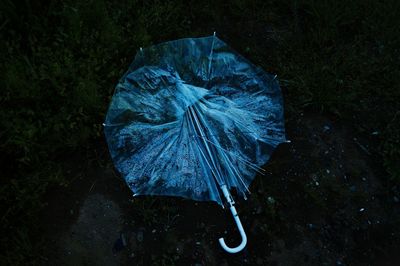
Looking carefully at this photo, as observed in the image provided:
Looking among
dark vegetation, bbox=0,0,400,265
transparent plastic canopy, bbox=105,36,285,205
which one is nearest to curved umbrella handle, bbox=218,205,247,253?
transparent plastic canopy, bbox=105,36,285,205

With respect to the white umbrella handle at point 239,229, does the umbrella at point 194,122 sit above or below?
above

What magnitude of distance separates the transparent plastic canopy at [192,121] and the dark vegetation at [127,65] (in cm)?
20

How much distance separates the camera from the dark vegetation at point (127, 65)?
87.4 inches

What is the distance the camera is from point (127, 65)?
2.63m

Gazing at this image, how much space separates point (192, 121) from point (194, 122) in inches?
0.6

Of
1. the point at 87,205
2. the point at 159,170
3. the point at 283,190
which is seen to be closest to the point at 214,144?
the point at 159,170

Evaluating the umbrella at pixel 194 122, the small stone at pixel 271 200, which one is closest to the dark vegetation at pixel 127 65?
the small stone at pixel 271 200

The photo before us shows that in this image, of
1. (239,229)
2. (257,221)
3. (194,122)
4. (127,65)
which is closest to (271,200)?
(257,221)

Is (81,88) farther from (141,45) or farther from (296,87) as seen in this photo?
(296,87)

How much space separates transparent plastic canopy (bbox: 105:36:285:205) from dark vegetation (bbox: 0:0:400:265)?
0.65ft

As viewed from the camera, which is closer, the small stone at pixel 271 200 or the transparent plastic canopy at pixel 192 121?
the transparent plastic canopy at pixel 192 121

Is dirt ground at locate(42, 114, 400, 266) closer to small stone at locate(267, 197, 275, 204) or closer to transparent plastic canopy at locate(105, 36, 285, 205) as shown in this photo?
small stone at locate(267, 197, 275, 204)

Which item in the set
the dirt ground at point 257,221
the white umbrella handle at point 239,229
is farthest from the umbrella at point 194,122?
the dirt ground at point 257,221

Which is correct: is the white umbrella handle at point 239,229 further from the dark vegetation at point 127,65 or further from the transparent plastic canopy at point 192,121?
the dark vegetation at point 127,65
